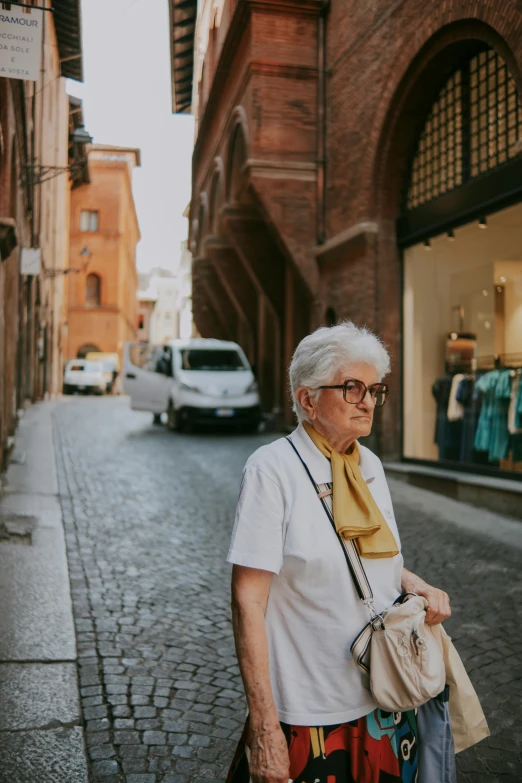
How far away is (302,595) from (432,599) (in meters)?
0.36

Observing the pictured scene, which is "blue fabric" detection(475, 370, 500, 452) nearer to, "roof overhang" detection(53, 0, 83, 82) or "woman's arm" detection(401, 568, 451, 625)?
"woman's arm" detection(401, 568, 451, 625)

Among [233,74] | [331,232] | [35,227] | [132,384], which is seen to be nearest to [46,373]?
[35,227]

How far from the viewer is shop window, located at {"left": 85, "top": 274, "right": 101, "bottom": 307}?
5841cm

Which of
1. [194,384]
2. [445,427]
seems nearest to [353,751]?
[445,427]

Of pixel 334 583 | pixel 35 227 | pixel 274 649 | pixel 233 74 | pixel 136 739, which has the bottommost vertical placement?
pixel 136 739

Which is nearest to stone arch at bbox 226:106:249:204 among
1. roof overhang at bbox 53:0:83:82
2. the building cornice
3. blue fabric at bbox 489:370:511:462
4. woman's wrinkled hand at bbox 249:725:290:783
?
the building cornice

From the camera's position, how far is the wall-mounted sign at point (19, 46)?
7523mm

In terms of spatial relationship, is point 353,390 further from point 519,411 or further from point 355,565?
point 519,411

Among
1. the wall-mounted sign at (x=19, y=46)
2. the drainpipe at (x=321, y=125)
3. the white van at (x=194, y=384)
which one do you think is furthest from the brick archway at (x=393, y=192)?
the white van at (x=194, y=384)

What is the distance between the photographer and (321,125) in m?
14.0

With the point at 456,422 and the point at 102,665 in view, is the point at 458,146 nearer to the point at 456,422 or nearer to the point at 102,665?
the point at 456,422

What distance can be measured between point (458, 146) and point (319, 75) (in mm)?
4322

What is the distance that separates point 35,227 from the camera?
22.2m

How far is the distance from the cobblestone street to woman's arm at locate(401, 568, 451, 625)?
1363 mm
